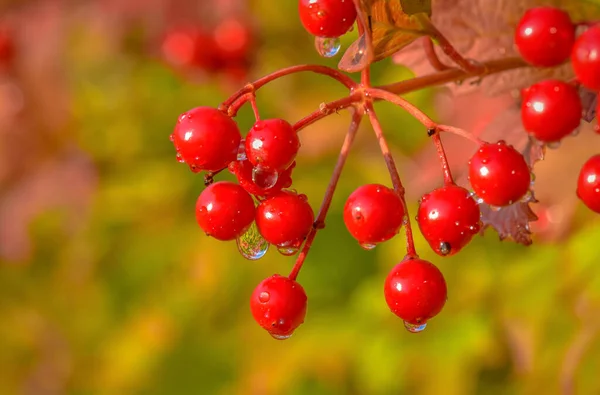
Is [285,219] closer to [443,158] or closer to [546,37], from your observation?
[443,158]

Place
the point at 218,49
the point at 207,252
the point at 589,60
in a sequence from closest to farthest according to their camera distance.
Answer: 1. the point at 589,60
2. the point at 207,252
3. the point at 218,49

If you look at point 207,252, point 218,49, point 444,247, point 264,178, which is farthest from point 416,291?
point 218,49

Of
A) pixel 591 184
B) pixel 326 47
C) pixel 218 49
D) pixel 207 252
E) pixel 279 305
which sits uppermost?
pixel 218 49

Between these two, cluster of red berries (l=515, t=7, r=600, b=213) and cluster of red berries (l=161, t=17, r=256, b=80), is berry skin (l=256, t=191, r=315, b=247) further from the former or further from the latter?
cluster of red berries (l=161, t=17, r=256, b=80)

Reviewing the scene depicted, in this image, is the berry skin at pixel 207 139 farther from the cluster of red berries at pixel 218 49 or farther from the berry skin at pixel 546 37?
the cluster of red berries at pixel 218 49

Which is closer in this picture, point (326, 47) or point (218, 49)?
point (326, 47)
